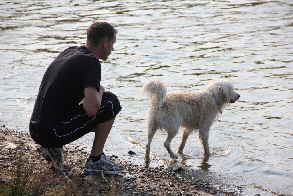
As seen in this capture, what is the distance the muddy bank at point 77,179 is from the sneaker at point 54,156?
0.40 feet

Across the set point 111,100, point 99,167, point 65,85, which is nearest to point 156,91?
point 111,100

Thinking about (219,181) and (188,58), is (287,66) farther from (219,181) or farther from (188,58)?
(219,181)

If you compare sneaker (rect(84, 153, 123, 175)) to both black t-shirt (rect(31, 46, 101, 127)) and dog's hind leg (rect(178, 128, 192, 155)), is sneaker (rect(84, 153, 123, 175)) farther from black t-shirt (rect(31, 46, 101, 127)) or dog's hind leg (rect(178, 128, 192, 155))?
dog's hind leg (rect(178, 128, 192, 155))

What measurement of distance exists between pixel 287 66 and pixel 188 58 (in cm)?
253

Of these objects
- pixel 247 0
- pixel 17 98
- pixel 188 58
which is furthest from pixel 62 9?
pixel 17 98

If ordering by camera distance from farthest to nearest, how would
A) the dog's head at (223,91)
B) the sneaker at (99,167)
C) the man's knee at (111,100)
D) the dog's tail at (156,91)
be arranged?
1. the dog's head at (223,91)
2. the dog's tail at (156,91)
3. the sneaker at (99,167)
4. the man's knee at (111,100)

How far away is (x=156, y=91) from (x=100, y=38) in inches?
70.3

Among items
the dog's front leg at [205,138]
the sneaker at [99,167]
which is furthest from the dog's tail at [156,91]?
the sneaker at [99,167]

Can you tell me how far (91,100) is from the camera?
251 inches

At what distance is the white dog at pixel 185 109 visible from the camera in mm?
8479

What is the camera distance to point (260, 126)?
1019 cm

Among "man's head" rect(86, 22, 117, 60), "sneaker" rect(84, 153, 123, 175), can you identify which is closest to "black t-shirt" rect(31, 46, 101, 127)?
"man's head" rect(86, 22, 117, 60)

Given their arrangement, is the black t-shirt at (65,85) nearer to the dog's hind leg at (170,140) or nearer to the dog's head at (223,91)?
the dog's hind leg at (170,140)

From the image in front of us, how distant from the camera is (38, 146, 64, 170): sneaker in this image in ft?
23.4
